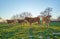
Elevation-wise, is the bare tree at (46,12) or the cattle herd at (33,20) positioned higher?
the bare tree at (46,12)

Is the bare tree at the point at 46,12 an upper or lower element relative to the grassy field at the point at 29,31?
upper

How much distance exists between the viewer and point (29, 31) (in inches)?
59.4

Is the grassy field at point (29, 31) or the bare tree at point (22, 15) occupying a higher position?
the bare tree at point (22, 15)

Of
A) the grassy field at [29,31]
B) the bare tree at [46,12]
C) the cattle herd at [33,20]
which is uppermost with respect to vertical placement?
the bare tree at [46,12]

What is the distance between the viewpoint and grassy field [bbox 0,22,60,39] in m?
1.47

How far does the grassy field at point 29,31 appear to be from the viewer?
4.82ft

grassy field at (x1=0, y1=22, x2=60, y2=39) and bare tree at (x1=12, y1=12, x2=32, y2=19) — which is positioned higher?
bare tree at (x1=12, y1=12, x2=32, y2=19)

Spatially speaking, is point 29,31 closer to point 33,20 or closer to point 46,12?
point 33,20

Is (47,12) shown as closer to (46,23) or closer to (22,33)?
(46,23)

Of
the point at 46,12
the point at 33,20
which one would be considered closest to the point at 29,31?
the point at 33,20

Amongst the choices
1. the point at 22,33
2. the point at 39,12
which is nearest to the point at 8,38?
the point at 22,33

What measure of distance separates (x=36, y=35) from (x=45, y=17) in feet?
0.71

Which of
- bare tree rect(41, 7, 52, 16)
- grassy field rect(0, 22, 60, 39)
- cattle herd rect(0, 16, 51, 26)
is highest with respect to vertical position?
bare tree rect(41, 7, 52, 16)

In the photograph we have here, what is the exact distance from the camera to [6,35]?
148cm
